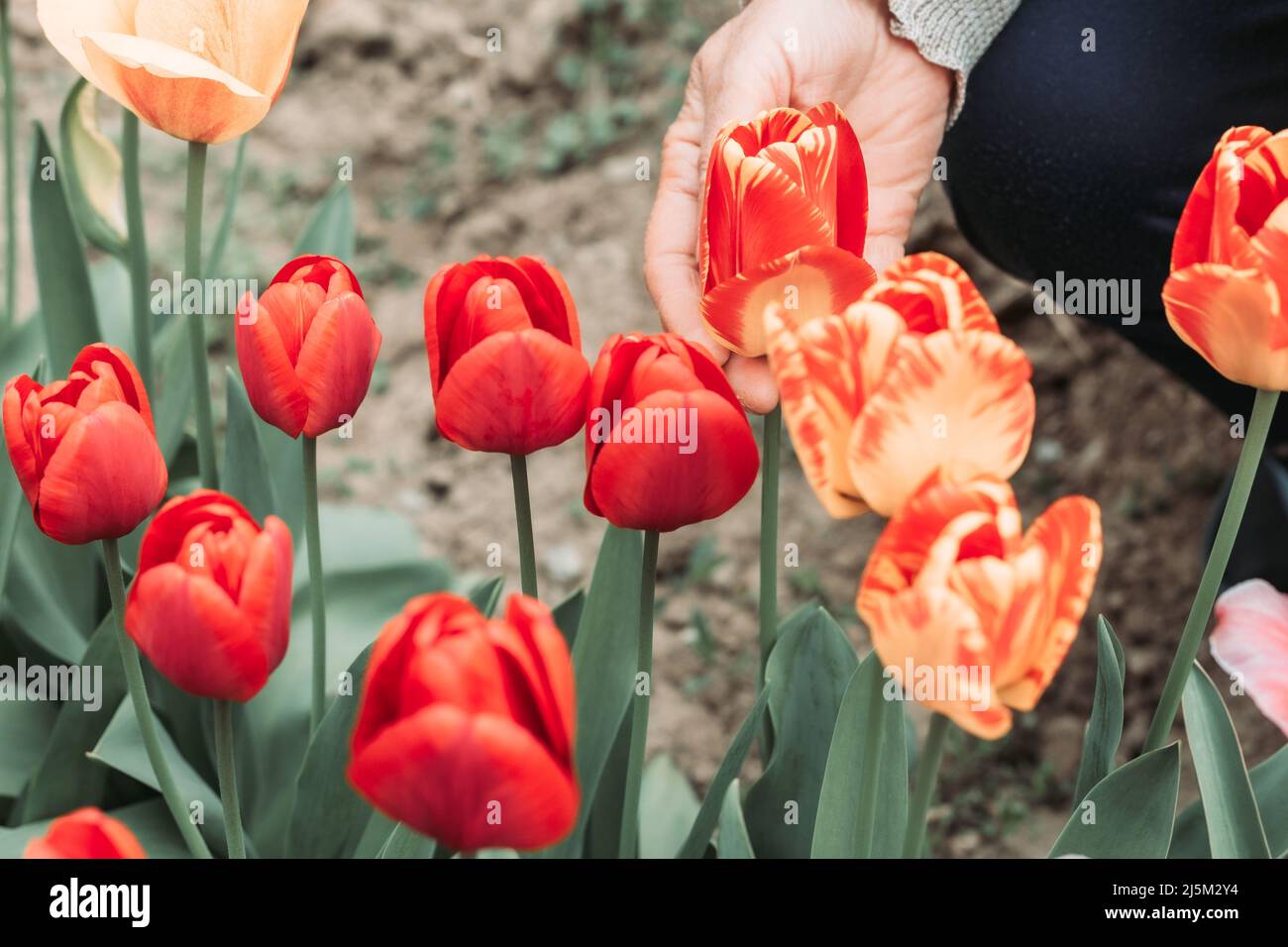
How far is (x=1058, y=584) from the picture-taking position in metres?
0.50

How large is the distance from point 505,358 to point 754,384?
23 cm

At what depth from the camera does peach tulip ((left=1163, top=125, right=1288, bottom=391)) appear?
23.1 inches

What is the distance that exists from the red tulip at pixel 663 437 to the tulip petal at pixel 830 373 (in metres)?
0.08

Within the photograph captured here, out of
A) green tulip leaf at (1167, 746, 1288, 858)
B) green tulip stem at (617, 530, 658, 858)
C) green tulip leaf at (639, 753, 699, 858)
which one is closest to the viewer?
green tulip stem at (617, 530, 658, 858)

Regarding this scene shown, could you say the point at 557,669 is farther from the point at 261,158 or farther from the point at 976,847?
the point at 261,158

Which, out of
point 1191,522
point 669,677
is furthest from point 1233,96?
point 669,677

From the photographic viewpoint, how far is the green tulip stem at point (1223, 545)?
64 centimetres

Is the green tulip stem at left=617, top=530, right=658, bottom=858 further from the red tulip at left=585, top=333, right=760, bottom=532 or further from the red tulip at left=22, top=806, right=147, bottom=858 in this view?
the red tulip at left=22, top=806, right=147, bottom=858

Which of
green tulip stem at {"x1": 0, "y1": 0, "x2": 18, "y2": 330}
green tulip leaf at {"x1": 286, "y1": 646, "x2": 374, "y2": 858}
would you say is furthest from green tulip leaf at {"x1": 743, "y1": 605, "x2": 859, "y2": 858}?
green tulip stem at {"x1": 0, "y1": 0, "x2": 18, "y2": 330}

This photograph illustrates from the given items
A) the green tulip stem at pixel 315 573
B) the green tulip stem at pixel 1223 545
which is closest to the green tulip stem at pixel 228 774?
the green tulip stem at pixel 315 573

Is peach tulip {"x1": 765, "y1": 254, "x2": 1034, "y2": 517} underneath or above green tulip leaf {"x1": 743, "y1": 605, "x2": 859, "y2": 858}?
above

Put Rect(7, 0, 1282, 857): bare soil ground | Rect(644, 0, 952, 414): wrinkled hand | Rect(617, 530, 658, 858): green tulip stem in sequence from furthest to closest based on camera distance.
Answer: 1. Rect(7, 0, 1282, 857): bare soil ground
2. Rect(644, 0, 952, 414): wrinkled hand
3. Rect(617, 530, 658, 858): green tulip stem

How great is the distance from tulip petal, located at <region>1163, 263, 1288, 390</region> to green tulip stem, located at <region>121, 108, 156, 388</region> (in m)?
0.67

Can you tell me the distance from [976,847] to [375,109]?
152 centimetres
